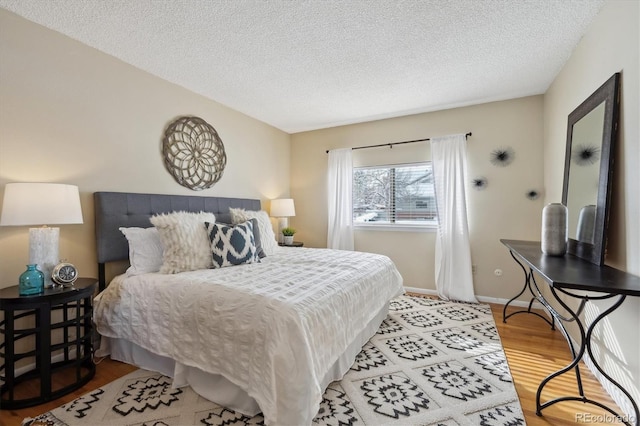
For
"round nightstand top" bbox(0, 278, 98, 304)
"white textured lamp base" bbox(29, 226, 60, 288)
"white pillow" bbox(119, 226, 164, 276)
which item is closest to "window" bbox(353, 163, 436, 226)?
"white pillow" bbox(119, 226, 164, 276)

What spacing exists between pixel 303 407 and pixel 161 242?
1742 mm

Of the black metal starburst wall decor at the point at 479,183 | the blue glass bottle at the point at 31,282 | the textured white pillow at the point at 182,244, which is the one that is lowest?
the blue glass bottle at the point at 31,282

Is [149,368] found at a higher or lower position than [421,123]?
lower

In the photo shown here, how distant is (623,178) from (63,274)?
355 cm

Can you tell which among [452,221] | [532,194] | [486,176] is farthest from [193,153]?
[532,194]

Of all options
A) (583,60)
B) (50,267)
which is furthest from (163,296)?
(583,60)

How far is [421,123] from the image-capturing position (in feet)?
13.3

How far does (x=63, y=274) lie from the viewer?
1.93 m

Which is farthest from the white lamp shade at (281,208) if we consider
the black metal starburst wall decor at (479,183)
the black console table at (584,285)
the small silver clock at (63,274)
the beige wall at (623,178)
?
the beige wall at (623,178)

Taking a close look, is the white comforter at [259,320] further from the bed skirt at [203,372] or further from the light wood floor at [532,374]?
the light wood floor at [532,374]

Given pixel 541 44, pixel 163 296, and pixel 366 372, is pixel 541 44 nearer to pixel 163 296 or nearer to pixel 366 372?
pixel 366 372

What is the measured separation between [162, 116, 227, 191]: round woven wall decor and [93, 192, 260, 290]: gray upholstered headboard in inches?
11.5

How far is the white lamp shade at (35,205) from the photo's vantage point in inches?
70.4

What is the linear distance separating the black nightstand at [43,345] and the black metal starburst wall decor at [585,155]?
3.57 meters
